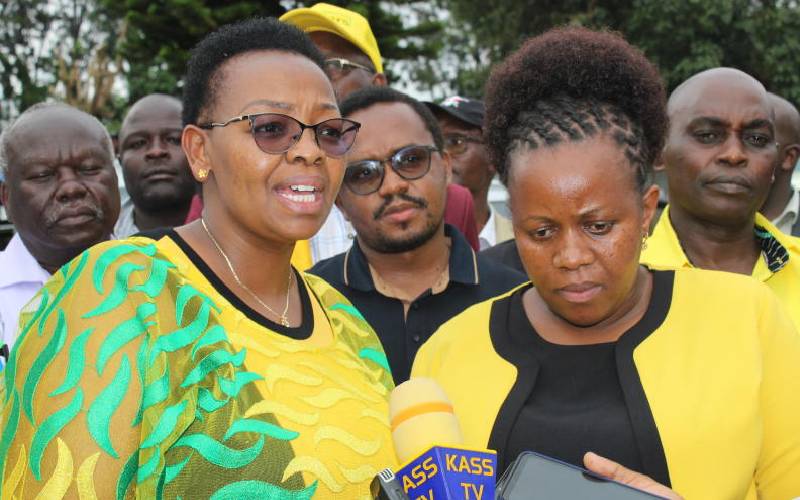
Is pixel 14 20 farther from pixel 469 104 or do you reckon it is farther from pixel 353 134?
pixel 353 134

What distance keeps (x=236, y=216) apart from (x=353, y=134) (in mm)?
442

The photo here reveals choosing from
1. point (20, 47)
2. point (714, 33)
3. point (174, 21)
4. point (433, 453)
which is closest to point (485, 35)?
point (714, 33)

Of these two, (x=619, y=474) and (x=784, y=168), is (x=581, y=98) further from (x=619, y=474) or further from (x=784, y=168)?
(x=784, y=168)

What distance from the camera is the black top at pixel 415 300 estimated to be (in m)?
3.36

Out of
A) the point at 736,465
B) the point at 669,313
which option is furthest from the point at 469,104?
the point at 736,465

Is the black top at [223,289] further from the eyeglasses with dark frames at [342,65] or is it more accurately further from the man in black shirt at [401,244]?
the eyeglasses with dark frames at [342,65]

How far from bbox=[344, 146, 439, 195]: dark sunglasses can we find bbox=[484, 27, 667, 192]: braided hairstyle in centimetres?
104

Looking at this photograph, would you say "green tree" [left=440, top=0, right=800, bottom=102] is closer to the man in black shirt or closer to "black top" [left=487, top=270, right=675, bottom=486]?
the man in black shirt

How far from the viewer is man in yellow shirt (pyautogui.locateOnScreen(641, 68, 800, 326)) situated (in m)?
3.61

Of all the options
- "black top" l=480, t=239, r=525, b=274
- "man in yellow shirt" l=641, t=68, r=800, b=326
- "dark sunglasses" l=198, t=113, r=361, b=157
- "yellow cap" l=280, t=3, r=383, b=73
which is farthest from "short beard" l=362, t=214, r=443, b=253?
"yellow cap" l=280, t=3, r=383, b=73

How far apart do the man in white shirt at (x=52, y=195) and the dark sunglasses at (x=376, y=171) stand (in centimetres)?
112

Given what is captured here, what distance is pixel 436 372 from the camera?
252cm

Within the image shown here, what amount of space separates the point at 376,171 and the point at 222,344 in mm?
1580

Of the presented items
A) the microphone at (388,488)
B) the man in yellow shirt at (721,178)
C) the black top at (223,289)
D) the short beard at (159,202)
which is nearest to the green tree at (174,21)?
the short beard at (159,202)
